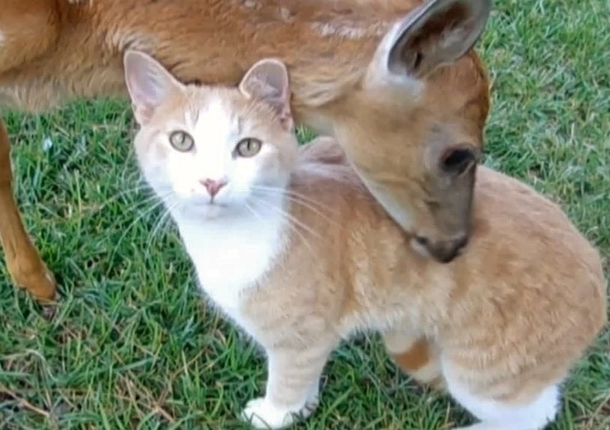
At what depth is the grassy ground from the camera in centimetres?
312

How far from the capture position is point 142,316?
3291mm

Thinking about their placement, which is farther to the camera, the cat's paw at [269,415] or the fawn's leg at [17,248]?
the fawn's leg at [17,248]

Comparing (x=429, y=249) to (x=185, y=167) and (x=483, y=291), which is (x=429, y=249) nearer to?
(x=483, y=291)

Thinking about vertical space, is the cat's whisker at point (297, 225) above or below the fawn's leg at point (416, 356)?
above

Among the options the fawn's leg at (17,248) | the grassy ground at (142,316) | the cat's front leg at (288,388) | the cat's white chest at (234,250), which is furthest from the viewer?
the fawn's leg at (17,248)

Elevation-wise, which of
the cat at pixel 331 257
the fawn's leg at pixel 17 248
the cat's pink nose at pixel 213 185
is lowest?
the fawn's leg at pixel 17 248

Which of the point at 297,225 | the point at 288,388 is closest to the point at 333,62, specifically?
the point at 297,225

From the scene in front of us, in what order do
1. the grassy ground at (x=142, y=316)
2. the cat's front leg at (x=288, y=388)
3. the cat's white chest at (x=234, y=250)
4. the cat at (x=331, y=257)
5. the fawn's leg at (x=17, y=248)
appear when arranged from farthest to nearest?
the fawn's leg at (x=17, y=248)
the grassy ground at (x=142, y=316)
the cat's front leg at (x=288, y=388)
the cat's white chest at (x=234, y=250)
the cat at (x=331, y=257)

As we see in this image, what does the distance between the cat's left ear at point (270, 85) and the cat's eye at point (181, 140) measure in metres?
0.14

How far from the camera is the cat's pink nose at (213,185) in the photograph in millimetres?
2469

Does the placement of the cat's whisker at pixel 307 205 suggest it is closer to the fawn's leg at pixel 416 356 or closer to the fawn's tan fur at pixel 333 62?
the fawn's tan fur at pixel 333 62

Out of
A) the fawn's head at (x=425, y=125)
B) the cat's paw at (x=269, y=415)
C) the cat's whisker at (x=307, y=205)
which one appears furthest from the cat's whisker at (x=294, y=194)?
the cat's paw at (x=269, y=415)

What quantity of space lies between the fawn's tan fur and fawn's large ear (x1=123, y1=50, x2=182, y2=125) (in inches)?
2.9

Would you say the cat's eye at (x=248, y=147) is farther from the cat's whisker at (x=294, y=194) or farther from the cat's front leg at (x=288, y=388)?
the cat's front leg at (x=288, y=388)
